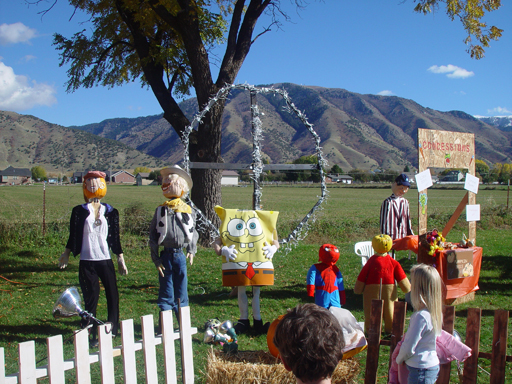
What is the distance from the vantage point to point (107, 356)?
252cm

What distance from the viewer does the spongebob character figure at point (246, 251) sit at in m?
4.62

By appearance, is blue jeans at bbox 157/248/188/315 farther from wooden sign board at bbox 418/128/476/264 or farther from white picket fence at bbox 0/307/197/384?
wooden sign board at bbox 418/128/476/264

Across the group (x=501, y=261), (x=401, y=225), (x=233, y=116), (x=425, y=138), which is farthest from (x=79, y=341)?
(x=233, y=116)

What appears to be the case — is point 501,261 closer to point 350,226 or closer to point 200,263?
point 350,226

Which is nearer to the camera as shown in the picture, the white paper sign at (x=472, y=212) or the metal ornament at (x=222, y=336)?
the metal ornament at (x=222, y=336)

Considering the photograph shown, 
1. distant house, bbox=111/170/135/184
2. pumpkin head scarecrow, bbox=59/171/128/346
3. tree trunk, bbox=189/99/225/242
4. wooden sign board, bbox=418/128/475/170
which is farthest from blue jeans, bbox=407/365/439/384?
distant house, bbox=111/170/135/184

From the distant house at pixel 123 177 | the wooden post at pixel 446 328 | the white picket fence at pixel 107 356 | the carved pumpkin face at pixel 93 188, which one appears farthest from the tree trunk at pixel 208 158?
the distant house at pixel 123 177

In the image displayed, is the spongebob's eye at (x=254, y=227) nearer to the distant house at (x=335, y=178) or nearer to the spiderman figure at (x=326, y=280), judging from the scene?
the spiderman figure at (x=326, y=280)

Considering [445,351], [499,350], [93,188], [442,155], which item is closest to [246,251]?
[93,188]

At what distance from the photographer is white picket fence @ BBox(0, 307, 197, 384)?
2199mm

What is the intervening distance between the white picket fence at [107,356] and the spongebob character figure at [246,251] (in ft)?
5.27

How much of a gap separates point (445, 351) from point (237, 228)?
2.56 meters

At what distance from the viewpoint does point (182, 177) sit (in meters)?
4.58

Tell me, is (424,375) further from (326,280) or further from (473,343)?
(326,280)
